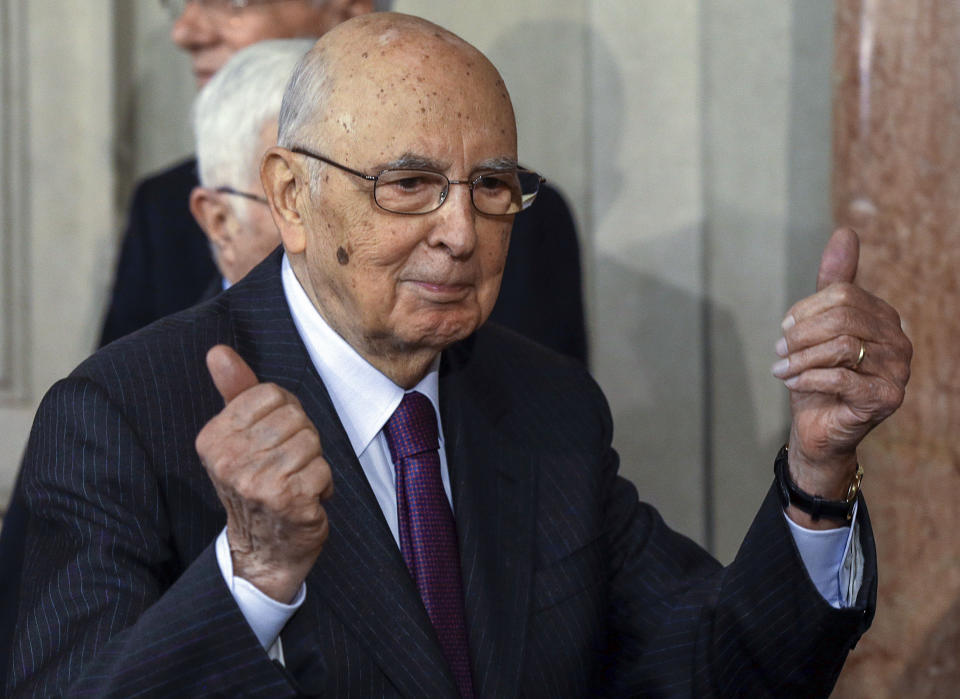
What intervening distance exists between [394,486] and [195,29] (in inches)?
72.0

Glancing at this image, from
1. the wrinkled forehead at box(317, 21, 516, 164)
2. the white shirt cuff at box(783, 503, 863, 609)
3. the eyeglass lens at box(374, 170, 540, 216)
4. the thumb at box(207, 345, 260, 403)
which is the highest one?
the wrinkled forehead at box(317, 21, 516, 164)

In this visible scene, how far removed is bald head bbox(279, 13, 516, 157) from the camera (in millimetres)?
1761

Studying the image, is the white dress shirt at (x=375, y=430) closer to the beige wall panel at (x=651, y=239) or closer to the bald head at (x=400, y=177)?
the bald head at (x=400, y=177)

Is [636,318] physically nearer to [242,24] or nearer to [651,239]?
[651,239]

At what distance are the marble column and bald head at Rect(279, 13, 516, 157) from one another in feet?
3.98

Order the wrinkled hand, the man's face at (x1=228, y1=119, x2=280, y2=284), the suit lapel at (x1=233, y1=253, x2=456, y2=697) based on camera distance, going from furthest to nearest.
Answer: the man's face at (x1=228, y1=119, x2=280, y2=284), the suit lapel at (x1=233, y1=253, x2=456, y2=697), the wrinkled hand

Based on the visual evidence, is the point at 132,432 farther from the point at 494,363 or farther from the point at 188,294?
the point at 188,294

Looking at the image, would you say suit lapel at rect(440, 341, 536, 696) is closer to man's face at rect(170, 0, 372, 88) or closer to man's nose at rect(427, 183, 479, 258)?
man's nose at rect(427, 183, 479, 258)

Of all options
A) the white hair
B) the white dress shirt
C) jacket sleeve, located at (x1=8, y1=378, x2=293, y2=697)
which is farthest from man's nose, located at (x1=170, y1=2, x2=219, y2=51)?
jacket sleeve, located at (x1=8, y1=378, x2=293, y2=697)

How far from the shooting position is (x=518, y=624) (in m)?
1.85

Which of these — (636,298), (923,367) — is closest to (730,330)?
(636,298)

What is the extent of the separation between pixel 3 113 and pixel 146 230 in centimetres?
97

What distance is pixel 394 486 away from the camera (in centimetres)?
187

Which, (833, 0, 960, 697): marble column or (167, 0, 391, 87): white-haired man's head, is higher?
(167, 0, 391, 87): white-haired man's head
